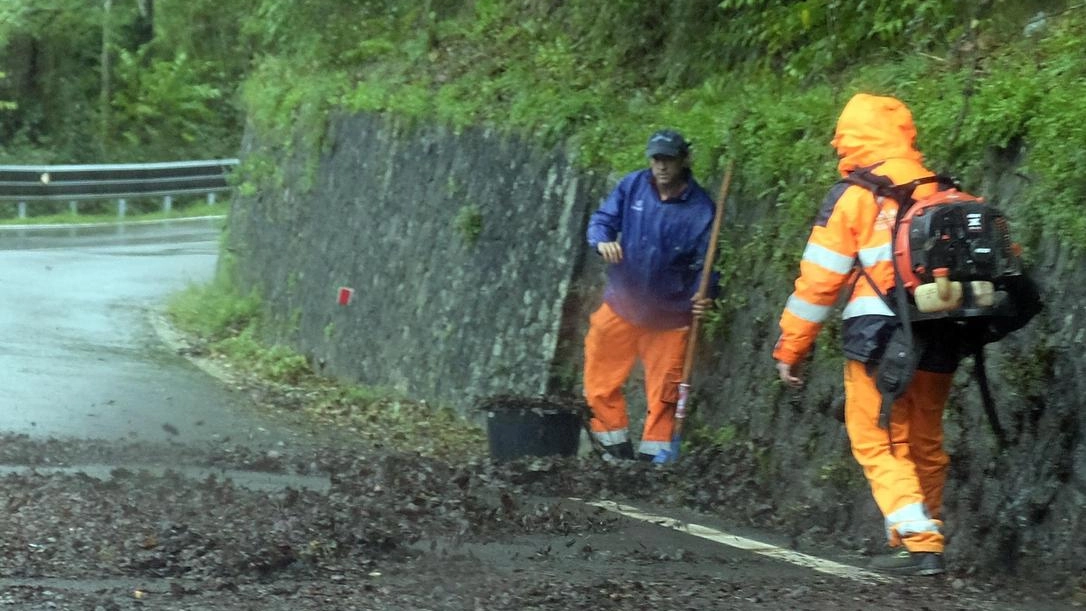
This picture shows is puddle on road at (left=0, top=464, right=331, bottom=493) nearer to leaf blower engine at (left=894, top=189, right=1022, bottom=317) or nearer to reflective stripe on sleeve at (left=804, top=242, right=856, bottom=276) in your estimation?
reflective stripe on sleeve at (left=804, top=242, right=856, bottom=276)

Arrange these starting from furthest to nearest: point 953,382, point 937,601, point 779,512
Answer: point 779,512
point 953,382
point 937,601

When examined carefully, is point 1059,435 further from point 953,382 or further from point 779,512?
point 779,512

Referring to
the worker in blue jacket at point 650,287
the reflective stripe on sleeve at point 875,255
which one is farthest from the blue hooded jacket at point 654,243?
the reflective stripe on sleeve at point 875,255

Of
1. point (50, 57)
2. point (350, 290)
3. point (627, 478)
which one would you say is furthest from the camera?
point (50, 57)

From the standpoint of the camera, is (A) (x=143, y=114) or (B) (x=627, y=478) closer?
(B) (x=627, y=478)

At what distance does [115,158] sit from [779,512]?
33.0 m

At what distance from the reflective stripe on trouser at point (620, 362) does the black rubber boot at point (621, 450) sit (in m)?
0.10

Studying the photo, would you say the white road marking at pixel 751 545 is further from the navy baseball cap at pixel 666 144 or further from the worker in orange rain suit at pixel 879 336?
the navy baseball cap at pixel 666 144

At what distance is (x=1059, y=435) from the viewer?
675 cm

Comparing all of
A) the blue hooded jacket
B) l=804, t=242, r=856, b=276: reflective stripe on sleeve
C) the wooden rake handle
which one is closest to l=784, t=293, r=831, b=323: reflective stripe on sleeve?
l=804, t=242, r=856, b=276: reflective stripe on sleeve

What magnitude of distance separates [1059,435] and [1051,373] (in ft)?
0.99

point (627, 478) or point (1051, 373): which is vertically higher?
point (1051, 373)

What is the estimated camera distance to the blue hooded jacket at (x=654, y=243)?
32.7ft

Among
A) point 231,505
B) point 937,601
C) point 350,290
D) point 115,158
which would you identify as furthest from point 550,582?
point 115,158
